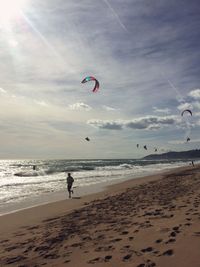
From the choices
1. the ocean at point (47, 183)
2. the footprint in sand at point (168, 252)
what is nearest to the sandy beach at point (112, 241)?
the footprint in sand at point (168, 252)

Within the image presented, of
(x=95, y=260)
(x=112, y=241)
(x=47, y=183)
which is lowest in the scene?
(x=95, y=260)

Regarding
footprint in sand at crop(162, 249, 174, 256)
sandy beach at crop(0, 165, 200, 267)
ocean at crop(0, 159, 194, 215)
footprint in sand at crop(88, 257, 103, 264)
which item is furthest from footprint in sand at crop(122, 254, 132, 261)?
ocean at crop(0, 159, 194, 215)

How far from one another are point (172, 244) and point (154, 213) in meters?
3.23

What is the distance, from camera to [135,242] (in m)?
5.88

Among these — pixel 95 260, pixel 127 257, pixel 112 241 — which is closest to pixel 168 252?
pixel 127 257

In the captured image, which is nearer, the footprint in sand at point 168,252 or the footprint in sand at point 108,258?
the footprint in sand at point 168,252

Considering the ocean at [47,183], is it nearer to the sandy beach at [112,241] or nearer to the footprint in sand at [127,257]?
the sandy beach at [112,241]

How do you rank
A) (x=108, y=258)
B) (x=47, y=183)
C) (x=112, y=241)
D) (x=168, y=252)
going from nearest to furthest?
(x=168, y=252) < (x=108, y=258) < (x=112, y=241) < (x=47, y=183)

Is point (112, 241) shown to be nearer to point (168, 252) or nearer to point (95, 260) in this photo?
point (95, 260)

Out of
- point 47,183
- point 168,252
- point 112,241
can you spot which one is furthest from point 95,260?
point 47,183

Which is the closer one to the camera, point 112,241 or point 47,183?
point 112,241

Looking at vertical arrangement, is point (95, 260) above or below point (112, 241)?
below

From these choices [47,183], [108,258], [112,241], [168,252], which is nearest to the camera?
Answer: [168,252]

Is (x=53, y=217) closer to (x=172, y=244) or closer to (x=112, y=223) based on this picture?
(x=112, y=223)
